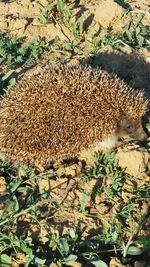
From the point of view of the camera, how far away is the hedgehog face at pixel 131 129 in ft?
18.6

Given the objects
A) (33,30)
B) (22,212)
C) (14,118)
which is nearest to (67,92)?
(14,118)

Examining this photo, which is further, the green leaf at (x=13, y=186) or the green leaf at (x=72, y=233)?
the green leaf at (x=13, y=186)

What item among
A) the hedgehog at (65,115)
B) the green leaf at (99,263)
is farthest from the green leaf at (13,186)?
the green leaf at (99,263)

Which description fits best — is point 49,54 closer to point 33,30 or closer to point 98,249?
point 33,30

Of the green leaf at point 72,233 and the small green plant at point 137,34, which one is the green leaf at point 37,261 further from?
the small green plant at point 137,34

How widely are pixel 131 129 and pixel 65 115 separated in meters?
0.83

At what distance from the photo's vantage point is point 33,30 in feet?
24.8

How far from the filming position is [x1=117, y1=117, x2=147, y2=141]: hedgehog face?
5.66 metres

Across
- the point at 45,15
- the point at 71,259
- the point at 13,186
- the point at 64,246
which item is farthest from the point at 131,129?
the point at 45,15

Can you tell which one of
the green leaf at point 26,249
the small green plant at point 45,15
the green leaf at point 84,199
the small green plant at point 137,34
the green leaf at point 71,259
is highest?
the small green plant at point 45,15

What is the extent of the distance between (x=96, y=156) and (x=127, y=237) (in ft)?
3.85

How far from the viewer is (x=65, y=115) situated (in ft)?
17.6

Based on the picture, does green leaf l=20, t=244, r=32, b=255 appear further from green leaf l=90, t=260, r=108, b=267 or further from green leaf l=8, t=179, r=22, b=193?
green leaf l=8, t=179, r=22, b=193

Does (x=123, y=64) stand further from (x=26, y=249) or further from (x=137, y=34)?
(x=26, y=249)
